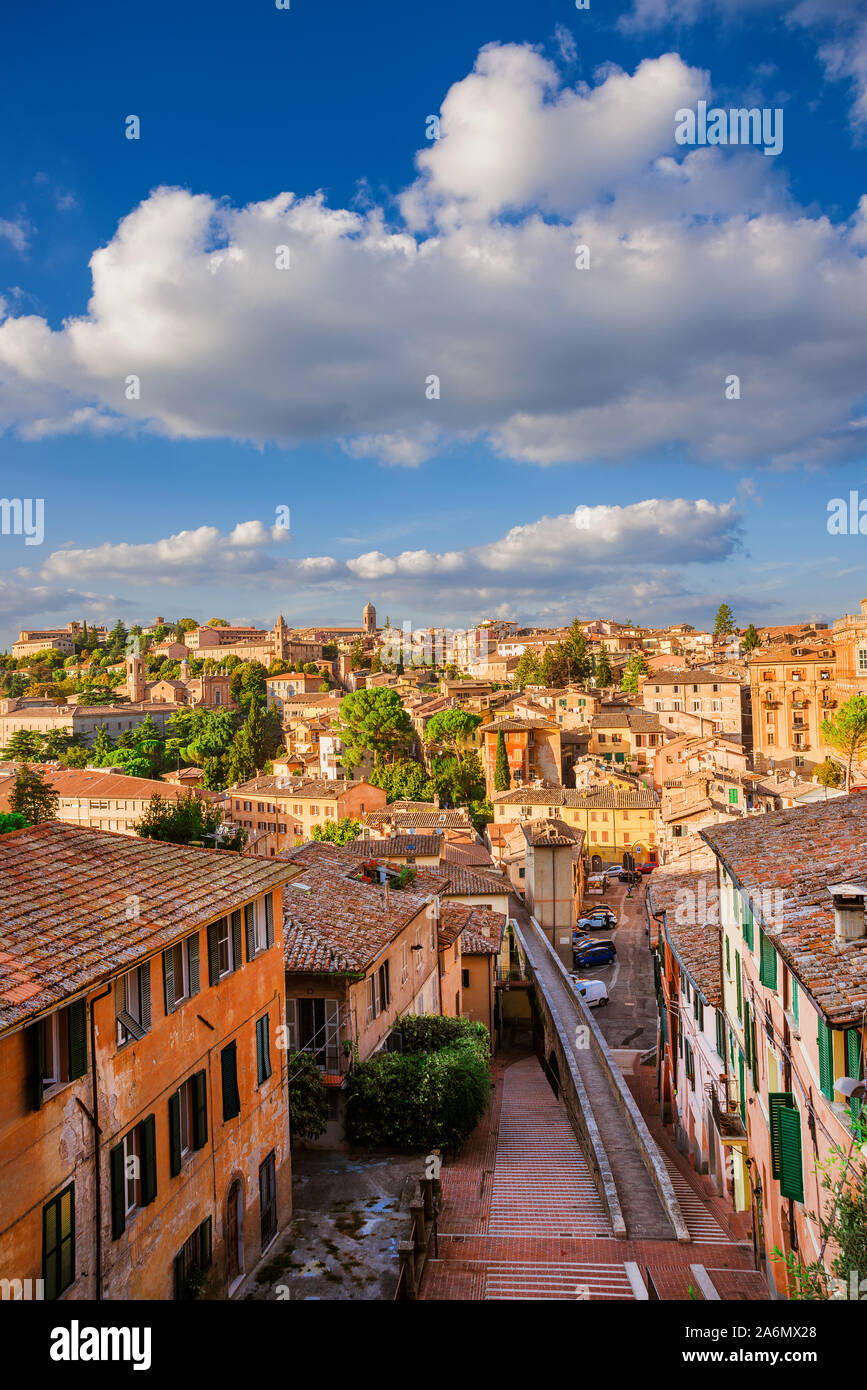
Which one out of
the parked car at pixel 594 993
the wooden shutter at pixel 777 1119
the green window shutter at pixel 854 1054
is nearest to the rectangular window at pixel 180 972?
the green window shutter at pixel 854 1054

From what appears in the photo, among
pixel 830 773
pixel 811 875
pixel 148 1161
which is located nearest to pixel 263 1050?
pixel 148 1161

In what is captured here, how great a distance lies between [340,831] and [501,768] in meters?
18.2

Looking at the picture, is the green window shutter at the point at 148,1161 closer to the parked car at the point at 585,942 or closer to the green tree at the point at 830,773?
the parked car at the point at 585,942

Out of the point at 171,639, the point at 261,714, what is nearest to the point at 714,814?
the point at 261,714

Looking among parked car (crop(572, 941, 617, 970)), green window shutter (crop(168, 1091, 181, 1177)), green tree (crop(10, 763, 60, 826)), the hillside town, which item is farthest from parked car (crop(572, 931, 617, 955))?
green window shutter (crop(168, 1091, 181, 1177))

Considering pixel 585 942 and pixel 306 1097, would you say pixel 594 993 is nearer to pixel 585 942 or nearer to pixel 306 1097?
pixel 585 942

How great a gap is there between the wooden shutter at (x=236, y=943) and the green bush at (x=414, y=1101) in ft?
17.8

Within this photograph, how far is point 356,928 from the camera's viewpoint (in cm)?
1916

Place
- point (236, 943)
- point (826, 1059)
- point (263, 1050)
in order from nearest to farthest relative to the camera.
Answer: point (826, 1059) → point (236, 943) → point (263, 1050)

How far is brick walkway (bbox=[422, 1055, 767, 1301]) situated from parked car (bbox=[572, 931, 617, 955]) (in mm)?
23891

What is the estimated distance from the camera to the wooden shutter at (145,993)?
10367 mm

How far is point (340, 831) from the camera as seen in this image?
65.2 metres
